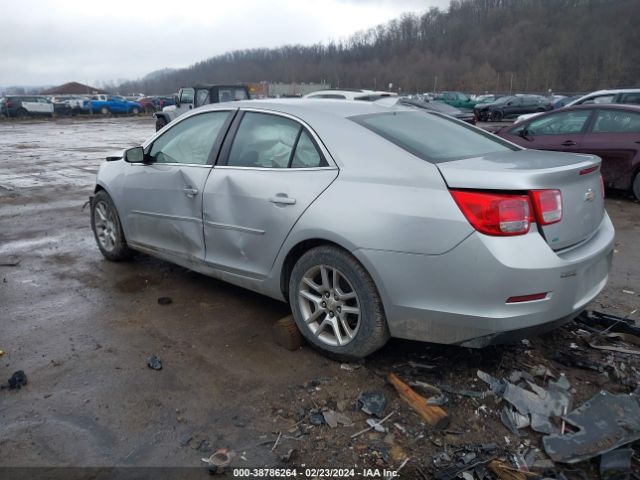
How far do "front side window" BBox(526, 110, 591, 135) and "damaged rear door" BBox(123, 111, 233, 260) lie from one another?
6542 mm

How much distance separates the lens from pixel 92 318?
426 cm

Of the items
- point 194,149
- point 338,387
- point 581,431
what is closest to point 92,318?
point 194,149

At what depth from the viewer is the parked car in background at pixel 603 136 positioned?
8.06 metres

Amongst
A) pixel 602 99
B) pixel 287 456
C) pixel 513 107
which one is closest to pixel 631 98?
pixel 602 99

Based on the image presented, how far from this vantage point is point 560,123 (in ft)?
29.2

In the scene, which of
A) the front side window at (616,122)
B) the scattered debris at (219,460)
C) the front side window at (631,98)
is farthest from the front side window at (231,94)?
the scattered debris at (219,460)

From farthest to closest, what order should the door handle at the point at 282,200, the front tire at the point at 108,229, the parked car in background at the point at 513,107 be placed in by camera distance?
the parked car in background at the point at 513,107 < the front tire at the point at 108,229 < the door handle at the point at 282,200

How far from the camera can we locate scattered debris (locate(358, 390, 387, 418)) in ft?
9.72

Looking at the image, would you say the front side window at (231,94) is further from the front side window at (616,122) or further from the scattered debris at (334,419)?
the scattered debris at (334,419)

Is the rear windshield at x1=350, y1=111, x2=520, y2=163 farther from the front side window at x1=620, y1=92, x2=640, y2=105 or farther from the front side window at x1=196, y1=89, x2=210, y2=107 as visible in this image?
the front side window at x1=196, y1=89, x2=210, y2=107

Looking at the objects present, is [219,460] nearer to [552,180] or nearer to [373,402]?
[373,402]

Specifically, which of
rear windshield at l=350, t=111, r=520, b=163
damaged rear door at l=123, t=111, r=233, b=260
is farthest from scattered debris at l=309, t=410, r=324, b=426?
damaged rear door at l=123, t=111, r=233, b=260

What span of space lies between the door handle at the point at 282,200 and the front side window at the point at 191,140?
92 cm

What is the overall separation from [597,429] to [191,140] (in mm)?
3556
